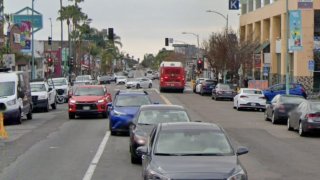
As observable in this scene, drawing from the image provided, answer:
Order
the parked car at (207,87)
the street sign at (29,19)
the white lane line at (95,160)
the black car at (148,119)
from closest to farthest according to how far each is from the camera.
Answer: the white lane line at (95,160) < the black car at (148,119) < the parked car at (207,87) < the street sign at (29,19)

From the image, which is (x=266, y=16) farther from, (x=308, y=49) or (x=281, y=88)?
(x=281, y=88)

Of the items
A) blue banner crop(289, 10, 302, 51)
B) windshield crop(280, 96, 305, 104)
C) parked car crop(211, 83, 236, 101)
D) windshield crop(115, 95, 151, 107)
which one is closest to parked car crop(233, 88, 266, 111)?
blue banner crop(289, 10, 302, 51)

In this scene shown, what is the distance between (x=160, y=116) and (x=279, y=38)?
5781 cm

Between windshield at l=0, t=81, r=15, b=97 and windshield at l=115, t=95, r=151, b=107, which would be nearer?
windshield at l=115, t=95, r=151, b=107

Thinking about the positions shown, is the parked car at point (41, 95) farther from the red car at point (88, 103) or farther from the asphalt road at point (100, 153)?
the asphalt road at point (100, 153)

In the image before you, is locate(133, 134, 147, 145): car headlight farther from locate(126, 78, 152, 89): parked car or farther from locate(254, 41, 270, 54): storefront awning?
locate(126, 78, 152, 89): parked car

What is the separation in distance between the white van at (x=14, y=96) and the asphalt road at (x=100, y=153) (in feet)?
2.89

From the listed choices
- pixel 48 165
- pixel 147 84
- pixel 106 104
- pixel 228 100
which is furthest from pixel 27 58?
pixel 48 165

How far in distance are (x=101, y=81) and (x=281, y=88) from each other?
55366 mm

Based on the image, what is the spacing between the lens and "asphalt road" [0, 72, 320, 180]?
539 inches

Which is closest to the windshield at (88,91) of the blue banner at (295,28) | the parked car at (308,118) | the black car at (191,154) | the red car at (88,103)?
the red car at (88,103)

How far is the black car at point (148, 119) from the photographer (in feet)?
47.9

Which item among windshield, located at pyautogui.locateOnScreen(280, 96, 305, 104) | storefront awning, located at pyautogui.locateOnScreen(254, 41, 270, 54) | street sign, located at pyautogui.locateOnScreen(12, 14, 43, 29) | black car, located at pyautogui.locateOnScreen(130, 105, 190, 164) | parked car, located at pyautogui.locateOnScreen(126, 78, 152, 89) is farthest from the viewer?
parked car, located at pyautogui.locateOnScreen(126, 78, 152, 89)

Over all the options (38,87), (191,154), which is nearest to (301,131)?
(191,154)
